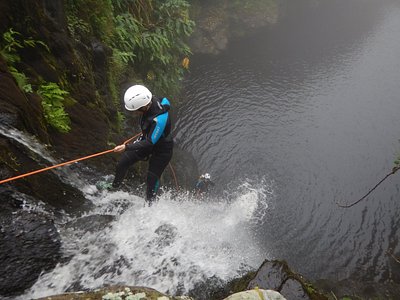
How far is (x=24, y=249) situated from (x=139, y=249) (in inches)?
96.5

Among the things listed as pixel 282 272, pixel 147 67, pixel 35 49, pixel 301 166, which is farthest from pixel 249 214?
pixel 35 49

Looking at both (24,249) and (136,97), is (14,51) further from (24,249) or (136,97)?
(24,249)

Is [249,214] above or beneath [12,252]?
above

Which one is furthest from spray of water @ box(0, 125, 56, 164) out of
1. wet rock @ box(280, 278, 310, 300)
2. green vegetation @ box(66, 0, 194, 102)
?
wet rock @ box(280, 278, 310, 300)

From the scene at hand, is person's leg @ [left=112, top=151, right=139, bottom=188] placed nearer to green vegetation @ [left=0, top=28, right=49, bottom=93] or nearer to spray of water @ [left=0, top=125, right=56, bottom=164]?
spray of water @ [left=0, top=125, right=56, bottom=164]

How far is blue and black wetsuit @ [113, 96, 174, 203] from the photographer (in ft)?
23.3

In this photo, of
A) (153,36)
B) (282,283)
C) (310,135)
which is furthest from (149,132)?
(310,135)

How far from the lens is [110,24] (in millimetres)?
11508

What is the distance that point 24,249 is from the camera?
5.38 meters

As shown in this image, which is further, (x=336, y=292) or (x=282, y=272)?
(x=336, y=292)

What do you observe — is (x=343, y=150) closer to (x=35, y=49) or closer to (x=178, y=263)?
(x=178, y=263)

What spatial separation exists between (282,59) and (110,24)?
21.3 meters

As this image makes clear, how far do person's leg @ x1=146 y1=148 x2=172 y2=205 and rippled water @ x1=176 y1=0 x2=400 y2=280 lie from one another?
20.0 ft

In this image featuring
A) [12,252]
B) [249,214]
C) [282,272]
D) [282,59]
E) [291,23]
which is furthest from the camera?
[291,23]
